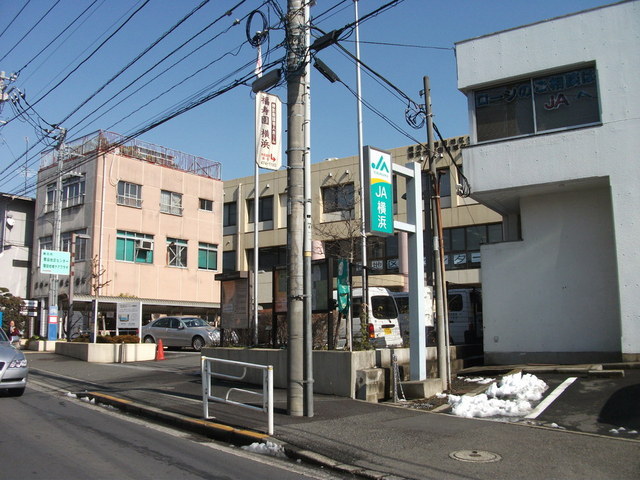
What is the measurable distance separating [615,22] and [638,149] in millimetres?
3301

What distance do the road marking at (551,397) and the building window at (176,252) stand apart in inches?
1106

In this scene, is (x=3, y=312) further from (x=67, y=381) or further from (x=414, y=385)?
(x=414, y=385)

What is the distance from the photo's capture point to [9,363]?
36.8ft

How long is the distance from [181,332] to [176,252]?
12.4 m

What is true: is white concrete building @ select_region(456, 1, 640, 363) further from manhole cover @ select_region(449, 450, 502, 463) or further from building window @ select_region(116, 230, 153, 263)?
building window @ select_region(116, 230, 153, 263)

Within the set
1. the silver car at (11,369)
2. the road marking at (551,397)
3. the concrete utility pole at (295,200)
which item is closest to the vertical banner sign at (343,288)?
the concrete utility pole at (295,200)

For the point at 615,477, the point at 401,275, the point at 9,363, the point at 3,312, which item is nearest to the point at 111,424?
the point at 9,363

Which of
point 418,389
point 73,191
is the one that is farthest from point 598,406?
point 73,191

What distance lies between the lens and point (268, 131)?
10633mm

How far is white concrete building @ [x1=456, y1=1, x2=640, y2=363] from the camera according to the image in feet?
44.4

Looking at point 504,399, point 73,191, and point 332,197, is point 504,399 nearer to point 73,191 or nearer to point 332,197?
point 332,197

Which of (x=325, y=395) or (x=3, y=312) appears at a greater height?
(x=3, y=312)

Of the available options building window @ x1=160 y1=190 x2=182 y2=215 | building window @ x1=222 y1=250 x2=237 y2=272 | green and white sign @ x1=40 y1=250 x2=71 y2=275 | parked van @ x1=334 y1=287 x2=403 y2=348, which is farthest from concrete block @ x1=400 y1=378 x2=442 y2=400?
building window @ x1=222 y1=250 x2=237 y2=272

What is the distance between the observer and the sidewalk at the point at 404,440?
6.37 meters
